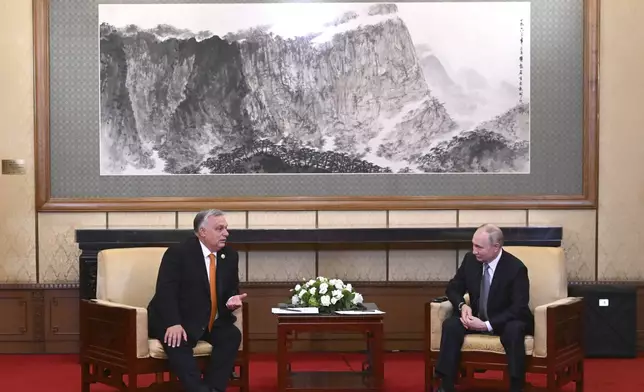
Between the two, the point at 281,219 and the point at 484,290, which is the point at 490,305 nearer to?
the point at 484,290

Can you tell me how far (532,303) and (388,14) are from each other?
2.70 metres

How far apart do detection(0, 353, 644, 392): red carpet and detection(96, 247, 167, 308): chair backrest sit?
709 millimetres

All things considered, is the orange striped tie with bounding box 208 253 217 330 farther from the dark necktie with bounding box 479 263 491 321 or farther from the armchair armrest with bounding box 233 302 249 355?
the dark necktie with bounding box 479 263 491 321

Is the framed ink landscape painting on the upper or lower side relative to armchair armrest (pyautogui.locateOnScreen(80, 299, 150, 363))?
upper

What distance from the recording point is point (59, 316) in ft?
26.3

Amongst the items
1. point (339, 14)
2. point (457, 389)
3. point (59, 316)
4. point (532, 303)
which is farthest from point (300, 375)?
point (339, 14)

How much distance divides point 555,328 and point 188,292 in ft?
7.42

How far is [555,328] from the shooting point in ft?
19.9

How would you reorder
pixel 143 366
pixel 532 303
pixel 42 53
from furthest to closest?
pixel 42 53 → pixel 532 303 → pixel 143 366

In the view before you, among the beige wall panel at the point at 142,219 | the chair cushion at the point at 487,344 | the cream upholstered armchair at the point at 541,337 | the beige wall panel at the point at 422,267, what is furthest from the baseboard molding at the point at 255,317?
the chair cushion at the point at 487,344

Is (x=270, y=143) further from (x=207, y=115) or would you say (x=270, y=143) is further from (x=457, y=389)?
(x=457, y=389)

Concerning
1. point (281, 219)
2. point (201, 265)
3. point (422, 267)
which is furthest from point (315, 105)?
point (201, 265)

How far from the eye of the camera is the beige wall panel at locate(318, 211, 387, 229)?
26.4ft

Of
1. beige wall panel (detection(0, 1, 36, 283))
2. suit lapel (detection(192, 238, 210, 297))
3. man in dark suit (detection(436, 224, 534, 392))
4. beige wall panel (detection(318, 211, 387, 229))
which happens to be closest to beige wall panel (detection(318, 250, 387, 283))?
beige wall panel (detection(318, 211, 387, 229))
